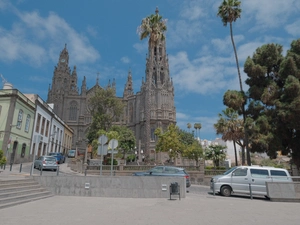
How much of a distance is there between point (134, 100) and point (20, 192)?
66.1m

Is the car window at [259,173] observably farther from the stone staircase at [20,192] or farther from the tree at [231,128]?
the tree at [231,128]

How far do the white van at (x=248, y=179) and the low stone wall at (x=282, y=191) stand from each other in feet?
3.25

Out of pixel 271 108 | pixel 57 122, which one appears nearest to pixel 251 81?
pixel 271 108

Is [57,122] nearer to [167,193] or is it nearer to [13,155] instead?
[13,155]

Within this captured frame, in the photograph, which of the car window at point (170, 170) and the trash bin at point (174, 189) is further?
the car window at point (170, 170)

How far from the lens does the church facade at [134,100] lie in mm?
64688

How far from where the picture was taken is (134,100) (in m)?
74.6

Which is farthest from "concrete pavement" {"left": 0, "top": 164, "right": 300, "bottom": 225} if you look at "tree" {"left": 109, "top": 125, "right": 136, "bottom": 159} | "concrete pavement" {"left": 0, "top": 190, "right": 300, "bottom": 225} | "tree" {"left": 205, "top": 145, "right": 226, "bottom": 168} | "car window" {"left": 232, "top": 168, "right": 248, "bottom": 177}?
"tree" {"left": 109, "top": 125, "right": 136, "bottom": 159}

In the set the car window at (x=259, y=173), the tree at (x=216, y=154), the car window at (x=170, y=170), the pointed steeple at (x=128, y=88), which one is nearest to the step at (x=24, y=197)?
the car window at (x=170, y=170)

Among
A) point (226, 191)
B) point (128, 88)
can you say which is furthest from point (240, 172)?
point (128, 88)

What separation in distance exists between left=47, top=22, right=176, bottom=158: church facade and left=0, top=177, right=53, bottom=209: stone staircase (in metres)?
50.6

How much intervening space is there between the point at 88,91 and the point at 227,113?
55718 millimetres

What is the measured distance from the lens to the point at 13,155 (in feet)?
87.5

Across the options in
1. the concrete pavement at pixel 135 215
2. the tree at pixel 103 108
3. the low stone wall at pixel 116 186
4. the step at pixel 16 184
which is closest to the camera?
the concrete pavement at pixel 135 215
